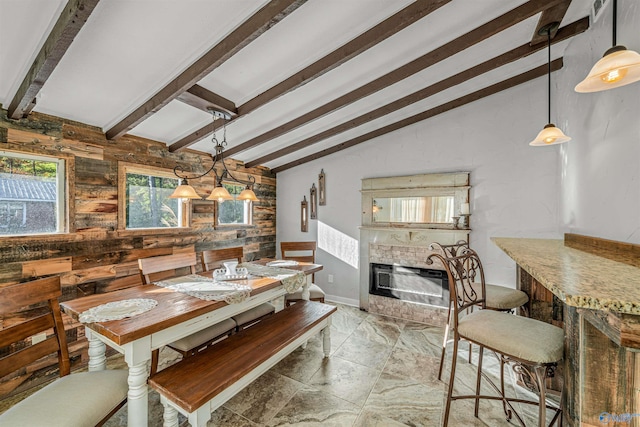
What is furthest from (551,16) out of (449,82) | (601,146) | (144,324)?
(144,324)

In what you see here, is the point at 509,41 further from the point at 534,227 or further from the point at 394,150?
the point at 534,227

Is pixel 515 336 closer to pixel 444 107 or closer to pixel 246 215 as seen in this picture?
pixel 444 107

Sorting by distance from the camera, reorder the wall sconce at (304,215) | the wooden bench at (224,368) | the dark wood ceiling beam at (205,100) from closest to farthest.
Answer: the wooden bench at (224,368) → the dark wood ceiling beam at (205,100) → the wall sconce at (304,215)

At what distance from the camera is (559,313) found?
2.08 metres

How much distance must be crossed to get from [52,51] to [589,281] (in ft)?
9.45

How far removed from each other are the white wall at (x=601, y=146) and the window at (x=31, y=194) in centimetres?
438

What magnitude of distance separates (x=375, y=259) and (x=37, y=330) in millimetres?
3569

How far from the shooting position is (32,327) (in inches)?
57.7

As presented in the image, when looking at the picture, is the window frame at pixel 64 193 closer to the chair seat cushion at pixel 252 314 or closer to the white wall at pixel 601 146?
the chair seat cushion at pixel 252 314

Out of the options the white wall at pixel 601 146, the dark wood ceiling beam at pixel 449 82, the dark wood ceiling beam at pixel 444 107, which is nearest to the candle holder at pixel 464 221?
the white wall at pixel 601 146

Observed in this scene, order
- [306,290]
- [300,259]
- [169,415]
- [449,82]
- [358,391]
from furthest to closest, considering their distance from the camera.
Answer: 1. [300,259]
2. [306,290]
3. [449,82]
4. [358,391]
5. [169,415]

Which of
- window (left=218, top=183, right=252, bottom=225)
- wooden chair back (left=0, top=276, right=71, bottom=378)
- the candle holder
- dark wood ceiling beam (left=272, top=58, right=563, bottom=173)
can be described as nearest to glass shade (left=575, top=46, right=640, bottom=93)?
dark wood ceiling beam (left=272, top=58, right=563, bottom=173)

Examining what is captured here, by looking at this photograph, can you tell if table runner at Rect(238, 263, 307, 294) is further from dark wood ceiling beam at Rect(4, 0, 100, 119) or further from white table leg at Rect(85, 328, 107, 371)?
dark wood ceiling beam at Rect(4, 0, 100, 119)

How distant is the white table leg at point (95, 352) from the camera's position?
1742mm
